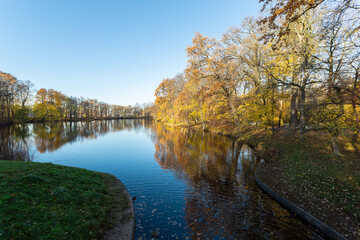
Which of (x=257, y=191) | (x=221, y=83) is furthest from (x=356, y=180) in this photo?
(x=221, y=83)

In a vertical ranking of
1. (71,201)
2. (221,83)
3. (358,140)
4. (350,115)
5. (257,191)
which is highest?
(221,83)

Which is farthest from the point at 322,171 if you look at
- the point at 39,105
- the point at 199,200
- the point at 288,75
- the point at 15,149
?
the point at 39,105

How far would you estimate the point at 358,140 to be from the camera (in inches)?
442

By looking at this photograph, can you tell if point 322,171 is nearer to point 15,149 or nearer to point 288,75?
point 288,75

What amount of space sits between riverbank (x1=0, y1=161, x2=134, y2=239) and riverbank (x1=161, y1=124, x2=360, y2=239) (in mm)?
7290

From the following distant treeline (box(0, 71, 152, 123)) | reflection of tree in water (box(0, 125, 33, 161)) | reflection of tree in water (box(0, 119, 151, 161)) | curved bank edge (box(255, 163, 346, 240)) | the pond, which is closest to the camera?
curved bank edge (box(255, 163, 346, 240))

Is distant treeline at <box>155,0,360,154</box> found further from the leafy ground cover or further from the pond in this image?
the pond

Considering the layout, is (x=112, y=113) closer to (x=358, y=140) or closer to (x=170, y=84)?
(x=170, y=84)

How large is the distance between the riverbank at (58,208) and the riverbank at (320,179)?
729 centimetres

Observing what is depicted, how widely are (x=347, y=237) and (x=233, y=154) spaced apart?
11.9m

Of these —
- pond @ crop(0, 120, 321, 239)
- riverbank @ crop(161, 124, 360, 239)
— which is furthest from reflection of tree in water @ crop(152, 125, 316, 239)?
riverbank @ crop(161, 124, 360, 239)

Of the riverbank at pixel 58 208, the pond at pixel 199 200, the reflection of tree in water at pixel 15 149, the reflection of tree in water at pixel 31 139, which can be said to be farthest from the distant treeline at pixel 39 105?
the riverbank at pixel 58 208

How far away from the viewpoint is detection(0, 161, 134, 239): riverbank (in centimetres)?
410

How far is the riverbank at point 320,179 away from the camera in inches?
230
